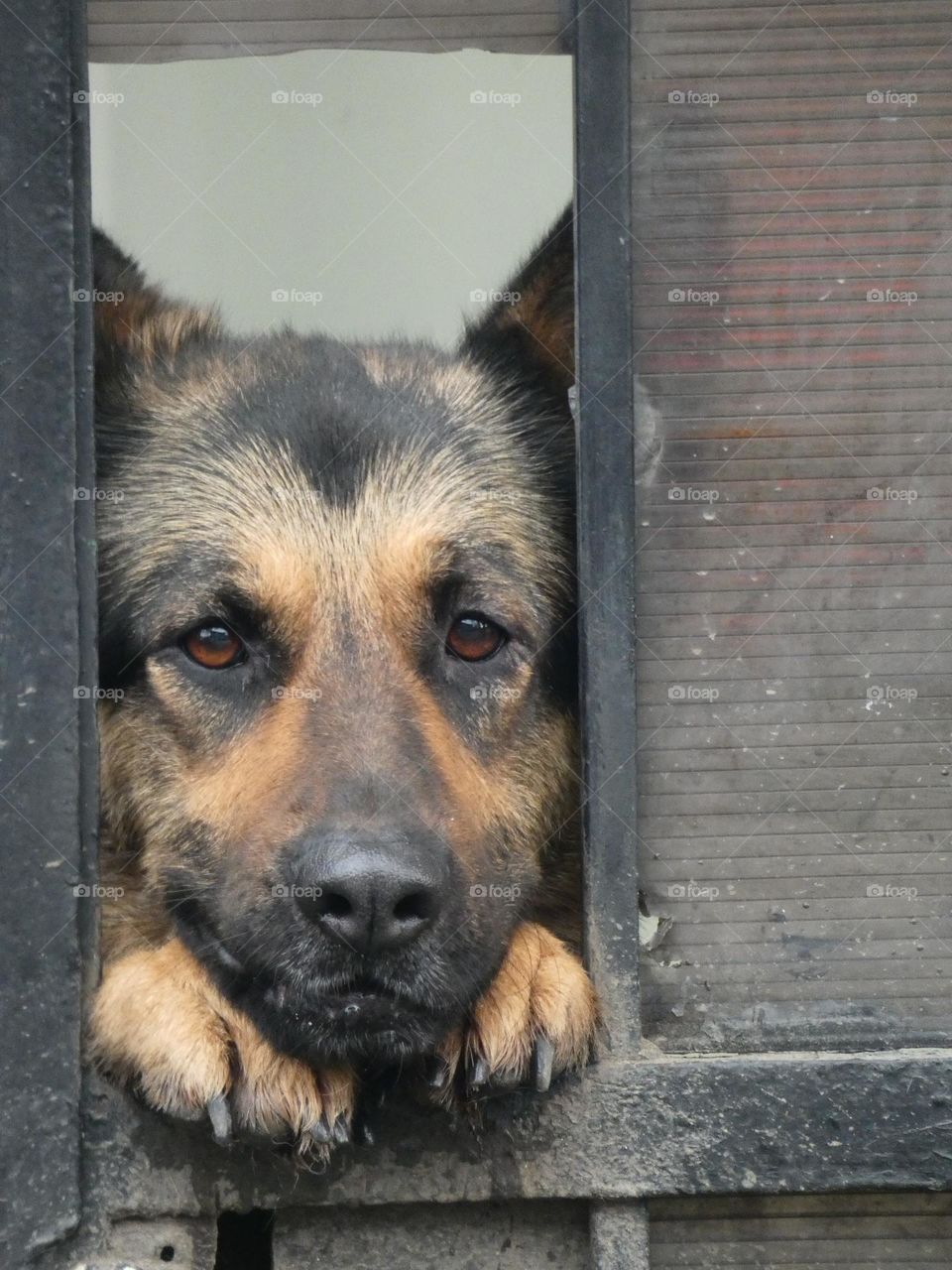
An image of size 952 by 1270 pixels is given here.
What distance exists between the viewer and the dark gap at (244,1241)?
11.4 feet

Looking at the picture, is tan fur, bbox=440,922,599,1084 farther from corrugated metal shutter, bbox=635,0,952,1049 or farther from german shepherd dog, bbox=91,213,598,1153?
corrugated metal shutter, bbox=635,0,952,1049

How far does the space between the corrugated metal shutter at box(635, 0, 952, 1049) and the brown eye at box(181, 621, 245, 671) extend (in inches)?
43.0

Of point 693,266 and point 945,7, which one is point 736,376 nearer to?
point 693,266

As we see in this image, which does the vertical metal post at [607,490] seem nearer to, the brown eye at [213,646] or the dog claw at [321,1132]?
the dog claw at [321,1132]

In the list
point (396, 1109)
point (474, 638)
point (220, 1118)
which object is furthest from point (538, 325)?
point (220, 1118)

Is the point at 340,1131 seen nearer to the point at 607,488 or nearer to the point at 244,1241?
the point at 244,1241

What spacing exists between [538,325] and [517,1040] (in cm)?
217

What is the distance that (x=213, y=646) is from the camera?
3.46 meters

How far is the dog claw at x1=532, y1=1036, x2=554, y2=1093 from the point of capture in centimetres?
296

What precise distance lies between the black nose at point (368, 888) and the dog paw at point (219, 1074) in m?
0.41

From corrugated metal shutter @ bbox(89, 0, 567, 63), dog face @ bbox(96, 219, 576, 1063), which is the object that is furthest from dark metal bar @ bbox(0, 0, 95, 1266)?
dog face @ bbox(96, 219, 576, 1063)

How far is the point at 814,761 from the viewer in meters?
3.24

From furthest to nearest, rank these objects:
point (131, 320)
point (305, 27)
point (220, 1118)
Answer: point (131, 320) < point (305, 27) < point (220, 1118)

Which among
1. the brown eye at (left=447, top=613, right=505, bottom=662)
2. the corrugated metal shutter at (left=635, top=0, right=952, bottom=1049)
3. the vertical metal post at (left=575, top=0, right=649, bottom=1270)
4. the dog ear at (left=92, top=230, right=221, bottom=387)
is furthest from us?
the dog ear at (left=92, top=230, right=221, bottom=387)
